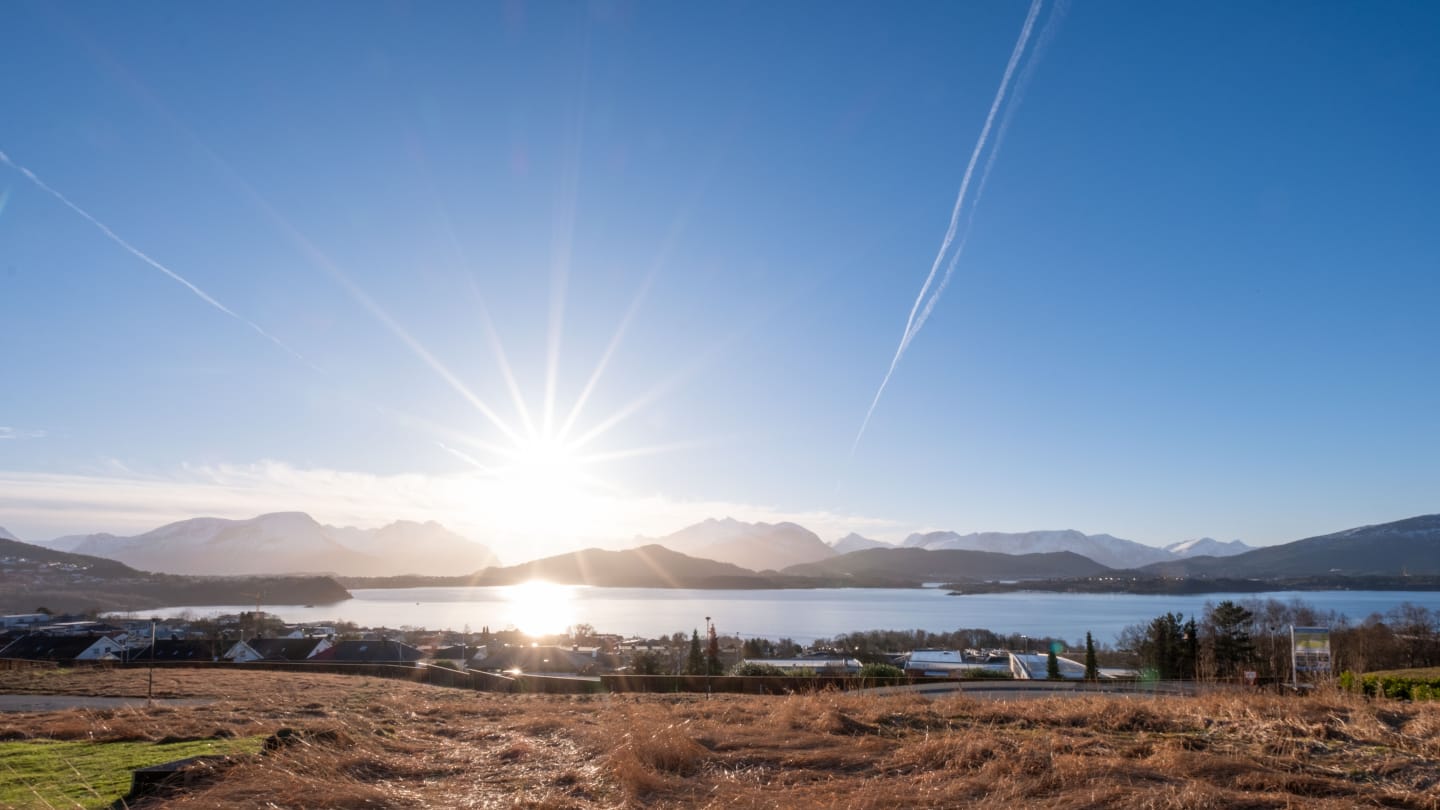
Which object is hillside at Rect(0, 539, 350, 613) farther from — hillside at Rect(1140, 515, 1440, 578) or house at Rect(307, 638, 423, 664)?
hillside at Rect(1140, 515, 1440, 578)

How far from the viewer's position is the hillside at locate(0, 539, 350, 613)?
109062 mm

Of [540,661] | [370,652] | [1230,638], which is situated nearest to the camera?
[1230,638]

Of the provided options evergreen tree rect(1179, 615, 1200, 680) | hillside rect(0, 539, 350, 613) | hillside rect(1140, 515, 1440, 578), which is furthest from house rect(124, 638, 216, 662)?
hillside rect(1140, 515, 1440, 578)

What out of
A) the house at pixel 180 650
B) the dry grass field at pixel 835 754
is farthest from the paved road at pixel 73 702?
the house at pixel 180 650

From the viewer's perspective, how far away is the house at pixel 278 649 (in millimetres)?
44094

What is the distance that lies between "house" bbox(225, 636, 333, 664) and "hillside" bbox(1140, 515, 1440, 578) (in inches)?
6234

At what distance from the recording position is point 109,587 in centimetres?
12438

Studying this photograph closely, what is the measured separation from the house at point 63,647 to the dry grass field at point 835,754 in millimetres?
42655

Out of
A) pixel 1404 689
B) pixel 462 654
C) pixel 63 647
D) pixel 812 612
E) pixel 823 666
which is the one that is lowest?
pixel 812 612

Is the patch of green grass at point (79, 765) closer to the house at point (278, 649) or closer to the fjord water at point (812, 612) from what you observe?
the house at point (278, 649)

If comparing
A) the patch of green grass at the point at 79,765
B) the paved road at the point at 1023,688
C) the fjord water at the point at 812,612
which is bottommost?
the fjord water at the point at 812,612

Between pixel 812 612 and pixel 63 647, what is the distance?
9068cm

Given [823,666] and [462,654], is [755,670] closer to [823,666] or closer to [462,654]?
[823,666]

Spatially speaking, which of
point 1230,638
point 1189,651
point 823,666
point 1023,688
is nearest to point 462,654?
point 823,666
